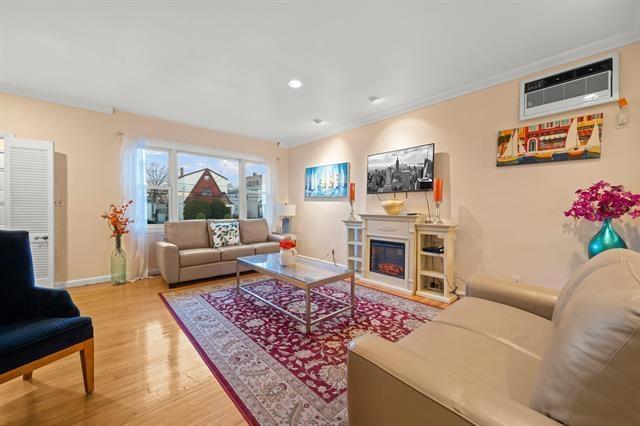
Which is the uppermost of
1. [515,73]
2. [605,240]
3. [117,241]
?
[515,73]

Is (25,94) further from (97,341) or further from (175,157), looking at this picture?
(97,341)

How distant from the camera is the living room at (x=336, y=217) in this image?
1.04 meters

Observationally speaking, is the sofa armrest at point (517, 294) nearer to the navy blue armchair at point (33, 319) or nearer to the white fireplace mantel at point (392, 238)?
the white fireplace mantel at point (392, 238)

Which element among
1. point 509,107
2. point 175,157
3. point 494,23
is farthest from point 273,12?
point 175,157

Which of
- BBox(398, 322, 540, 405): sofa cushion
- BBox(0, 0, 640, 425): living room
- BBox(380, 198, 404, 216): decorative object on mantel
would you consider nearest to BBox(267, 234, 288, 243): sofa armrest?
BBox(0, 0, 640, 425): living room

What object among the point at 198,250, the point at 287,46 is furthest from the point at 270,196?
the point at 287,46

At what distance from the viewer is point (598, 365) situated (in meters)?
0.61

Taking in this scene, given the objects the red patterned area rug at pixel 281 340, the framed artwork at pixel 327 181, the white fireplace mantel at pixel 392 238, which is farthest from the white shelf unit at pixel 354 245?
the red patterned area rug at pixel 281 340

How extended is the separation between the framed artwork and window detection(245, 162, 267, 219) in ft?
3.15

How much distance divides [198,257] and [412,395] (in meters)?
3.60

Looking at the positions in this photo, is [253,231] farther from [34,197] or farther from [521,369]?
[521,369]

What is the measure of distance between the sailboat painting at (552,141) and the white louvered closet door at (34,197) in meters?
5.36

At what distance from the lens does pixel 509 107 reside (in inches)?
112

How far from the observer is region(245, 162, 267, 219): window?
550cm
